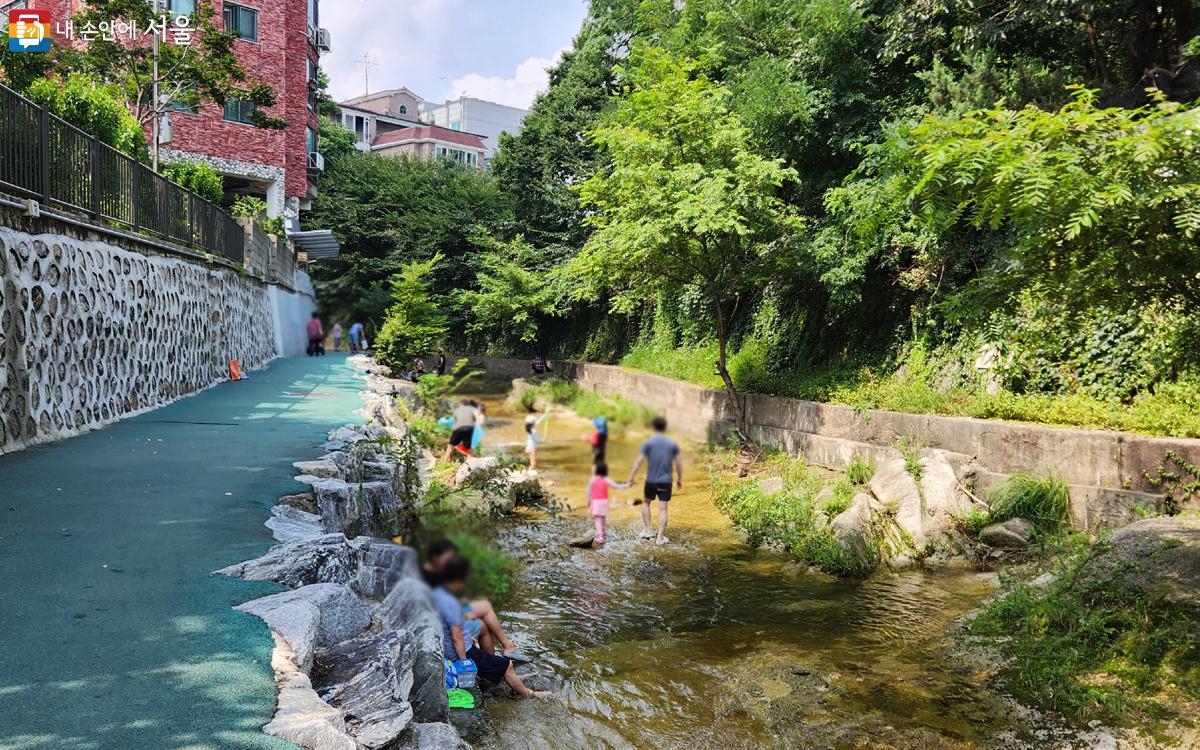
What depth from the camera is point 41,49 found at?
2178 cm

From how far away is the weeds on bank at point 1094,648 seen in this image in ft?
23.4

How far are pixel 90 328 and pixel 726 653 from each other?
1046 cm

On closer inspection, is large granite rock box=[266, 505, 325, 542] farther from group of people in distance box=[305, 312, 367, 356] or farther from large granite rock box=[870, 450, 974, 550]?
group of people in distance box=[305, 312, 367, 356]

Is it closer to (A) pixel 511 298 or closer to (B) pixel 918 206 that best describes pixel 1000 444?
(B) pixel 918 206

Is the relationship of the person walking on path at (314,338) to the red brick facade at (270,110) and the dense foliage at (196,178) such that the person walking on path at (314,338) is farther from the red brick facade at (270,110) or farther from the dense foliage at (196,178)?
the dense foliage at (196,178)

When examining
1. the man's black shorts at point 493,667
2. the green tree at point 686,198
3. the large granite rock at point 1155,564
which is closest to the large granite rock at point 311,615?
the man's black shorts at point 493,667

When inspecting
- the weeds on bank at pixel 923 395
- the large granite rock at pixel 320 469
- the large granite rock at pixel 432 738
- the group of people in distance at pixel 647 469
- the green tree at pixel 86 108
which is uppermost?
the green tree at pixel 86 108

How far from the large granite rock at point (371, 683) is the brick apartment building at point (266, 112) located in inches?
Answer: 1439

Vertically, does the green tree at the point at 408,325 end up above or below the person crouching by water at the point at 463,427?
above

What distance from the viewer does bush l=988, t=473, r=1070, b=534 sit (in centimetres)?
1144

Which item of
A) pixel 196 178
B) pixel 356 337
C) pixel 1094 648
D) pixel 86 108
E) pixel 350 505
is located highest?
pixel 196 178

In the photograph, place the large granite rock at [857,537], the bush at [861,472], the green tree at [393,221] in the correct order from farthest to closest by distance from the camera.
→ the green tree at [393,221] < the bush at [861,472] < the large granite rock at [857,537]

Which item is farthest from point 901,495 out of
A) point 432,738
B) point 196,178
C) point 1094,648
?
point 196,178

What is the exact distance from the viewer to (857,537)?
11883 mm
